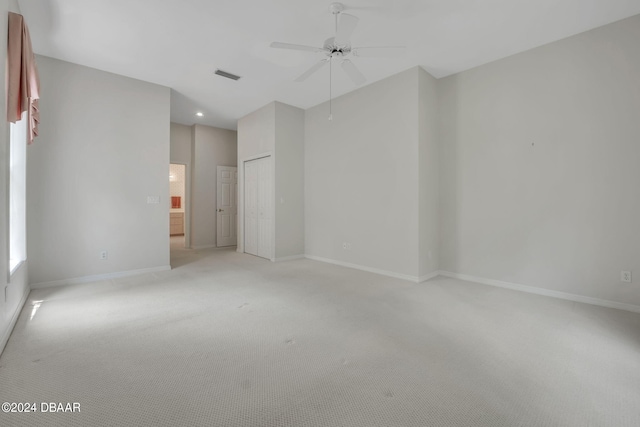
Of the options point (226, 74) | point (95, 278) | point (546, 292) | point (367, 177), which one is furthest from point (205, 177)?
point (546, 292)

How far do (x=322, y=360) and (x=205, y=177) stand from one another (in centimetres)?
601

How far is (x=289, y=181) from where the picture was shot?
561 centimetres

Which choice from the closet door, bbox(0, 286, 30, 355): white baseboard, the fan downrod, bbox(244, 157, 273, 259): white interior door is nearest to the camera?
bbox(0, 286, 30, 355): white baseboard

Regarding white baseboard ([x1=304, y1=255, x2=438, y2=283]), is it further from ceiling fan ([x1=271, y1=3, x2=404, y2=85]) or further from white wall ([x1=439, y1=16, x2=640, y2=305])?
ceiling fan ([x1=271, y1=3, x2=404, y2=85])

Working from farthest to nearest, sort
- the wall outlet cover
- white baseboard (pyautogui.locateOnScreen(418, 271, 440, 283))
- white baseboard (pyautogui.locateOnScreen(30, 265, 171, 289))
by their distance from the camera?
white baseboard (pyautogui.locateOnScreen(418, 271, 440, 283)) → white baseboard (pyautogui.locateOnScreen(30, 265, 171, 289)) → the wall outlet cover

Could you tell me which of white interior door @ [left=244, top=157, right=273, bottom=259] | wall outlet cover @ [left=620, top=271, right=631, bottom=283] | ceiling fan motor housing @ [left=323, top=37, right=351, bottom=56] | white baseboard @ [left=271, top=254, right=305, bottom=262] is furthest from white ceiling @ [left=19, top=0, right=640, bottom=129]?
white baseboard @ [left=271, top=254, right=305, bottom=262]

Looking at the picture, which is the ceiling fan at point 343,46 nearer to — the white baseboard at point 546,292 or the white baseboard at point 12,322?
the white baseboard at point 546,292

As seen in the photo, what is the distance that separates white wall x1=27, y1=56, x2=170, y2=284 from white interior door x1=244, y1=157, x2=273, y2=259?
1.74 meters

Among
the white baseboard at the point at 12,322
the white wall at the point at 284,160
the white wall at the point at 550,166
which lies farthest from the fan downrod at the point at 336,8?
the white baseboard at the point at 12,322

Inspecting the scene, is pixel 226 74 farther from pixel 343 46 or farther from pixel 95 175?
pixel 95 175

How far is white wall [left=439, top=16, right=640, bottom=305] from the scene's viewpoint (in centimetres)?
294

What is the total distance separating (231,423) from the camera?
1.40 meters

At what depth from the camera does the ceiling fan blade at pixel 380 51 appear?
2.94 m

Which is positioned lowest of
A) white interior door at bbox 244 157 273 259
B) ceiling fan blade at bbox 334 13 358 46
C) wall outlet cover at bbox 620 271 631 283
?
wall outlet cover at bbox 620 271 631 283
